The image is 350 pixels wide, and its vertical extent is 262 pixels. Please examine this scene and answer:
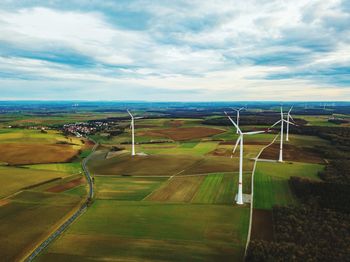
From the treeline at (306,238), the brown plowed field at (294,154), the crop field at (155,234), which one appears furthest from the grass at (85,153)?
the treeline at (306,238)

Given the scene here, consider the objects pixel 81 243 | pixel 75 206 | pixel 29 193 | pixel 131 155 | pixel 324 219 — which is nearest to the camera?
pixel 81 243

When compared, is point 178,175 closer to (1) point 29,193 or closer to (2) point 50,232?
(1) point 29,193

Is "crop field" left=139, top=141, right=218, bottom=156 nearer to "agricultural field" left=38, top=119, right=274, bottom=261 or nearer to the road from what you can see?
"agricultural field" left=38, top=119, right=274, bottom=261

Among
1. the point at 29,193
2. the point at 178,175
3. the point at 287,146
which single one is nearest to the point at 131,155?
the point at 178,175

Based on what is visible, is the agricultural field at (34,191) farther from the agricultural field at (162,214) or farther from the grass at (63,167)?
the agricultural field at (162,214)

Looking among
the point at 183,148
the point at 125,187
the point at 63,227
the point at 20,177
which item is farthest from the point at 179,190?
the point at 183,148

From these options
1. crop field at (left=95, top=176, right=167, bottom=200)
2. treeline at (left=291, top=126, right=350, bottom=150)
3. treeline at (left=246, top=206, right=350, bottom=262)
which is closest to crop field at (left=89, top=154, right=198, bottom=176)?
crop field at (left=95, top=176, right=167, bottom=200)

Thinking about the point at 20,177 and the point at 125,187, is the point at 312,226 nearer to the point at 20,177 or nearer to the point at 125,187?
the point at 125,187
